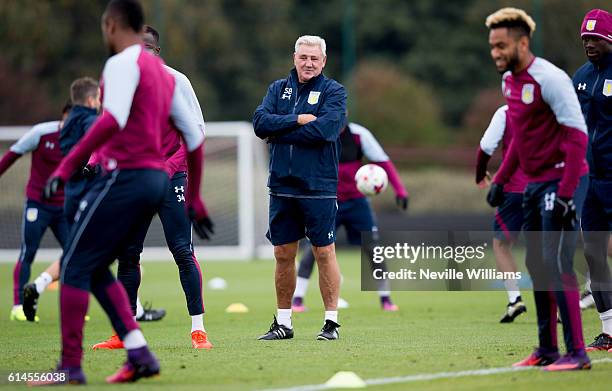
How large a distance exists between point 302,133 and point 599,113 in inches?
98.2

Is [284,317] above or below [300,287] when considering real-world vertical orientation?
below

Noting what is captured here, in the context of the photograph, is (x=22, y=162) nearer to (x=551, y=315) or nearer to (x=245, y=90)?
(x=245, y=90)

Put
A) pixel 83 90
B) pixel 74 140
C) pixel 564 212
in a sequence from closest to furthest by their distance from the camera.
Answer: pixel 564 212 < pixel 83 90 < pixel 74 140

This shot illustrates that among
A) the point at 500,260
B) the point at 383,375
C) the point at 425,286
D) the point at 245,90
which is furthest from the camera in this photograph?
the point at 245,90

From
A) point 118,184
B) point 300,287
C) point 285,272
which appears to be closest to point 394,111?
point 300,287

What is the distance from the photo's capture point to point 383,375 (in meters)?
7.54

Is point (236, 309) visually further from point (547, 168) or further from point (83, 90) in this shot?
point (547, 168)

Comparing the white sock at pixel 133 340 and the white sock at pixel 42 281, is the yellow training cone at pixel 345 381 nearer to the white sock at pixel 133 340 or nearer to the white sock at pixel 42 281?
the white sock at pixel 133 340

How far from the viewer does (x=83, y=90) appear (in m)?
12.4

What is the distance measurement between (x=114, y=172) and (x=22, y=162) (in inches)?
707

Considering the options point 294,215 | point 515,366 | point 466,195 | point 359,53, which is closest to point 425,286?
point 294,215

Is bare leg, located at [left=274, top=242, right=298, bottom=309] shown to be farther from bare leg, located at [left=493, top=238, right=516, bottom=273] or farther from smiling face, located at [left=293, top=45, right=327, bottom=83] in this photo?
bare leg, located at [left=493, top=238, right=516, bottom=273]

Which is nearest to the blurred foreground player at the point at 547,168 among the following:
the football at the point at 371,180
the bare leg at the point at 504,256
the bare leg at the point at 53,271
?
the bare leg at the point at 504,256

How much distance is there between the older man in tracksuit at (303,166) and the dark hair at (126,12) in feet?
8.67
